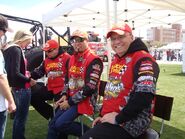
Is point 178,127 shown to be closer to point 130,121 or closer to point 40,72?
point 40,72

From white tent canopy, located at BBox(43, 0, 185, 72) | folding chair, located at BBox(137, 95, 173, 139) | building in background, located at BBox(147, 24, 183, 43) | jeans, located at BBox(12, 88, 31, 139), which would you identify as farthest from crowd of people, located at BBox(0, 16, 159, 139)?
building in background, located at BBox(147, 24, 183, 43)

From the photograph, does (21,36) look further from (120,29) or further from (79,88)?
(120,29)

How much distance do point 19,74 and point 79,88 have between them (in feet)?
2.76

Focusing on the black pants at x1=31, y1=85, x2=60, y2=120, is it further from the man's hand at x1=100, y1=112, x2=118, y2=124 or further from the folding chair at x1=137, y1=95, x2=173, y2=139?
the man's hand at x1=100, y1=112, x2=118, y2=124

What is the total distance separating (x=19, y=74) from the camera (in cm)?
→ 439

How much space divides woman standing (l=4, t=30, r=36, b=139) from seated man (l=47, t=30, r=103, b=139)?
24.7 inches

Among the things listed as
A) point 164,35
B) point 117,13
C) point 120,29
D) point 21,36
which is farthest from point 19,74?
point 164,35

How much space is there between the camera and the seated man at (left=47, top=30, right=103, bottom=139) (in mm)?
3990

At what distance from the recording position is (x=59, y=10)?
7.74 meters

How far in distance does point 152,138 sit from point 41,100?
9.26ft

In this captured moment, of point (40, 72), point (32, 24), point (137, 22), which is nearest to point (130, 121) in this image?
point (40, 72)

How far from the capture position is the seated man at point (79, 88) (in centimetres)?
399

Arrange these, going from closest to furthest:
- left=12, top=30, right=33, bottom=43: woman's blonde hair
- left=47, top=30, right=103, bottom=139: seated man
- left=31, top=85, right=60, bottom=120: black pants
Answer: left=47, top=30, right=103, bottom=139: seated man
left=12, top=30, right=33, bottom=43: woman's blonde hair
left=31, top=85, right=60, bottom=120: black pants

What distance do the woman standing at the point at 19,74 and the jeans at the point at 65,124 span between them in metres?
0.65
